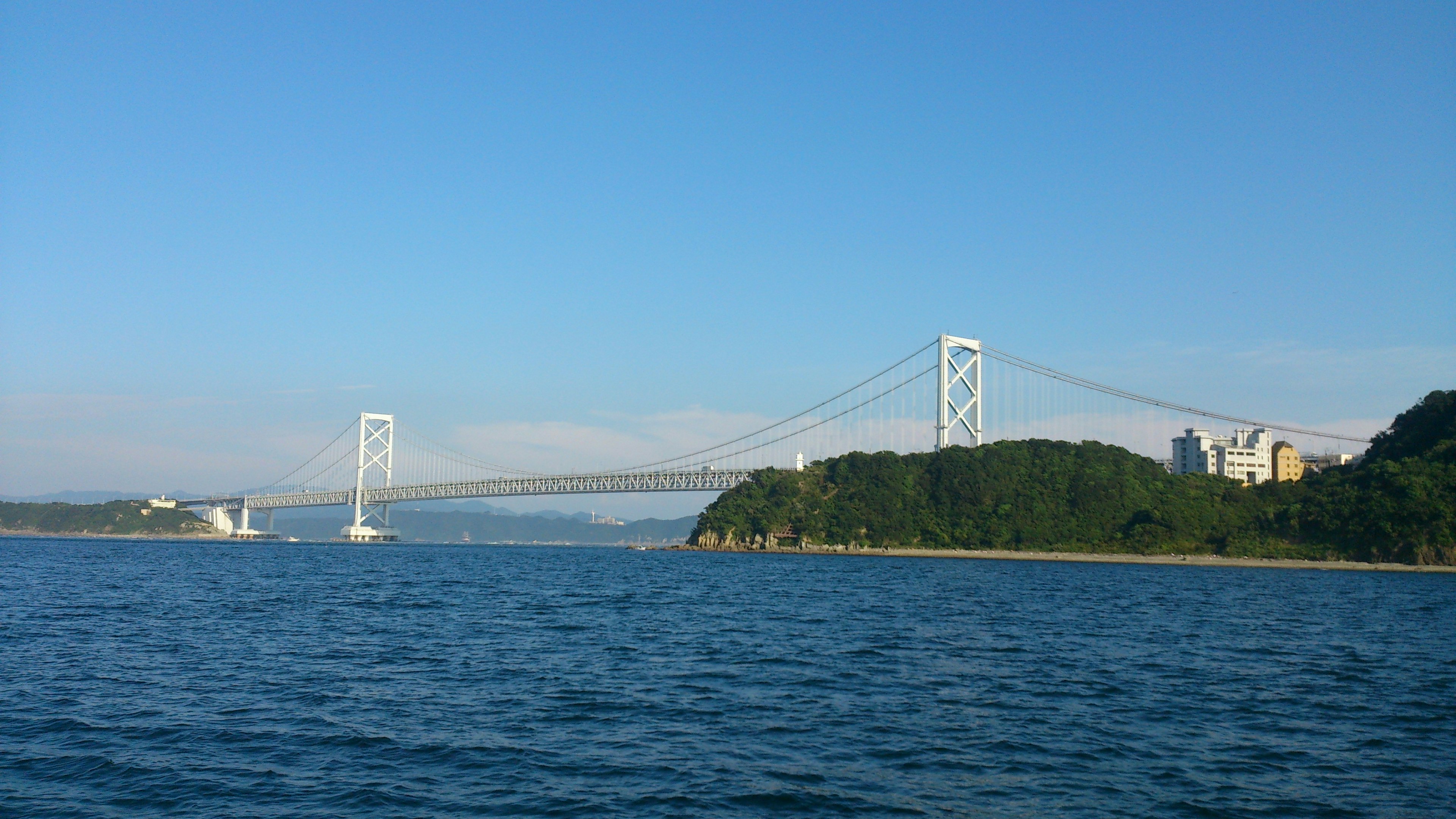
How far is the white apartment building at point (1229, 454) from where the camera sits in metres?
118

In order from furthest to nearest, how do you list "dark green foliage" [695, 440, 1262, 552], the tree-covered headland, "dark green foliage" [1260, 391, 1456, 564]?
"dark green foliage" [695, 440, 1262, 552] < the tree-covered headland < "dark green foliage" [1260, 391, 1456, 564]

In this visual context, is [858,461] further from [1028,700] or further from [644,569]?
[1028,700]

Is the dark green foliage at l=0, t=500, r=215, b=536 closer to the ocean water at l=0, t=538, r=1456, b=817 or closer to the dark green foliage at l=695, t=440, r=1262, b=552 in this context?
the dark green foliage at l=695, t=440, r=1262, b=552

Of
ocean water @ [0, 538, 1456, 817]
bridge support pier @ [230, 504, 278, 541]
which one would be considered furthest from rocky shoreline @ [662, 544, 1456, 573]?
bridge support pier @ [230, 504, 278, 541]

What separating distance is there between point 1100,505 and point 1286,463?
209 feet

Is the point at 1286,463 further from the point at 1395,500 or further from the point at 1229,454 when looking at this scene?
the point at 1395,500

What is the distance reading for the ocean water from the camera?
29.6 ft

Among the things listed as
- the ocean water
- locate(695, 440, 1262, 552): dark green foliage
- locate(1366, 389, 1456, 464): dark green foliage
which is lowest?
the ocean water

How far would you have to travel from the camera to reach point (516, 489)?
108062mm

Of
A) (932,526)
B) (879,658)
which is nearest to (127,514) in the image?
(932,526)

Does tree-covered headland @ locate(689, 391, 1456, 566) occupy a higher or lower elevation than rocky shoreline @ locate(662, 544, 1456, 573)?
higher

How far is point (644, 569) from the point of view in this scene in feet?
180

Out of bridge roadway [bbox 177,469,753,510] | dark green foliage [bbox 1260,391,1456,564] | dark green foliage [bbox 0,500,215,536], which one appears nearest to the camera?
dark green foliage [bbox 1260,391,1456,564]

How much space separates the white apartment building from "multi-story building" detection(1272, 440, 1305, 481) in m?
0.58
